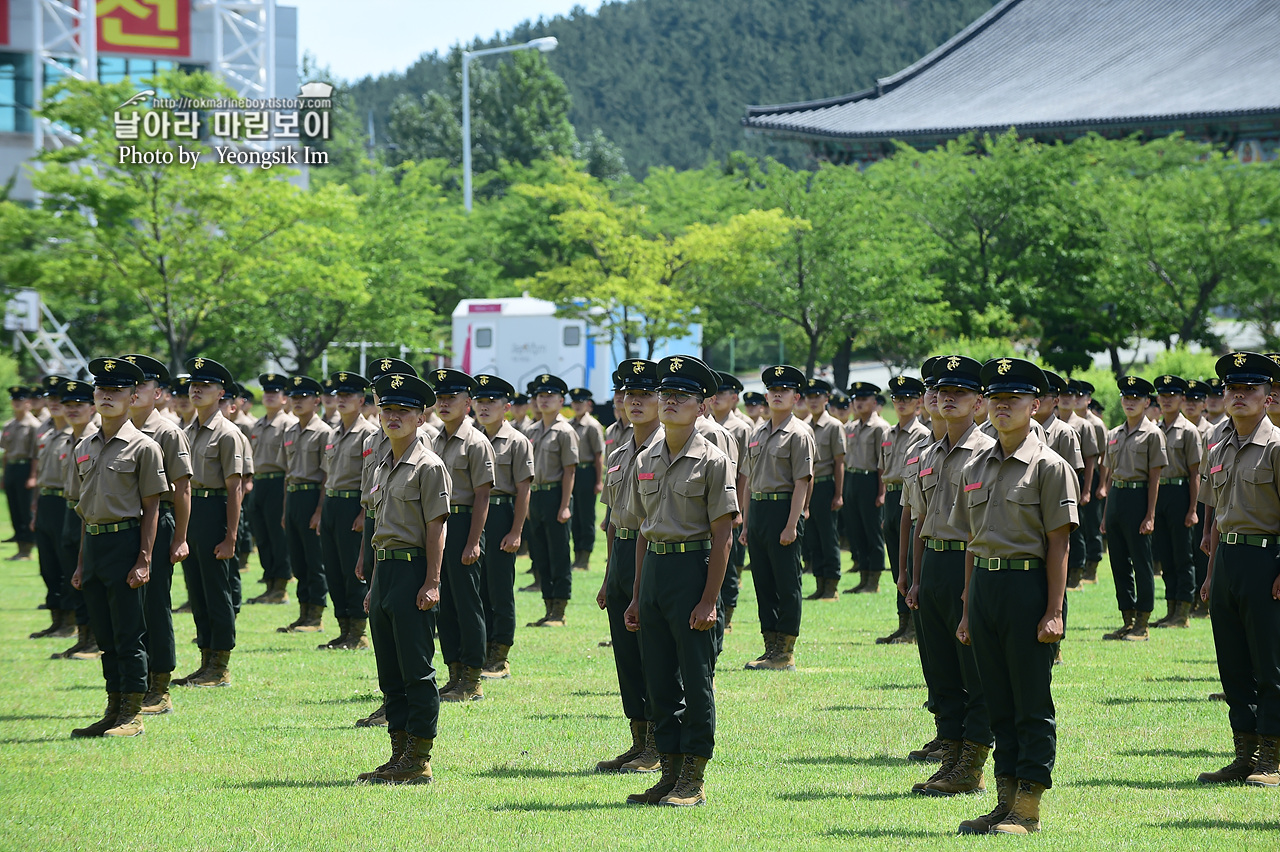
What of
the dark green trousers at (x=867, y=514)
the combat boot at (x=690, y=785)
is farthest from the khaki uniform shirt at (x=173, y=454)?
the dark green trousers at (x=867, y=514)

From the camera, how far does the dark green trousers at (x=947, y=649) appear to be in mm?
7469

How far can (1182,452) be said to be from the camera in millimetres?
12875

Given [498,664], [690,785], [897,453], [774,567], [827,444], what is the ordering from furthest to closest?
[827,444] < [897,453] < [774,567] < [498,664] < [690,785]

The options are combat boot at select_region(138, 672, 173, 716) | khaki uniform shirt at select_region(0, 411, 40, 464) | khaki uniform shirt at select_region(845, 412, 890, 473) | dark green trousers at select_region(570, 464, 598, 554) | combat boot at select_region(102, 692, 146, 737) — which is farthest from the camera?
khaki uniform shirt at select_region(0, 411, 40, 464)

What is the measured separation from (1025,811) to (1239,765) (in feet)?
6.21

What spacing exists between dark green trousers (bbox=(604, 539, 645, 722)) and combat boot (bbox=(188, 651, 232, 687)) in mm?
4189

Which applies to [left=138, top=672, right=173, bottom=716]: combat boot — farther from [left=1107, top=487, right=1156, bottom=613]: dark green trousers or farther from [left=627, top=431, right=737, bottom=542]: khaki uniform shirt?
[left=1107, top=487, right=1156, bottom=613]: dark green trousers

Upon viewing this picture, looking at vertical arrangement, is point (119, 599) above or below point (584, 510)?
above

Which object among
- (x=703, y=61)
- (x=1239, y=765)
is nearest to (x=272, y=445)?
(x=1239, y=765)

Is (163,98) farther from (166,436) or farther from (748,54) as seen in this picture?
(748,54)

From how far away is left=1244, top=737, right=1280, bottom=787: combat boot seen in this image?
7586 millimetres

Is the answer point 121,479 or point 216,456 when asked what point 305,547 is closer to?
point 216,456

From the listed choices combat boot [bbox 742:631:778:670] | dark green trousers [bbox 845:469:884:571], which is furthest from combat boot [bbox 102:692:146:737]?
dark green trousers [bbox 845:469:884:571]

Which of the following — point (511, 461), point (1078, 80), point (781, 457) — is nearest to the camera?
point (511, 461)
